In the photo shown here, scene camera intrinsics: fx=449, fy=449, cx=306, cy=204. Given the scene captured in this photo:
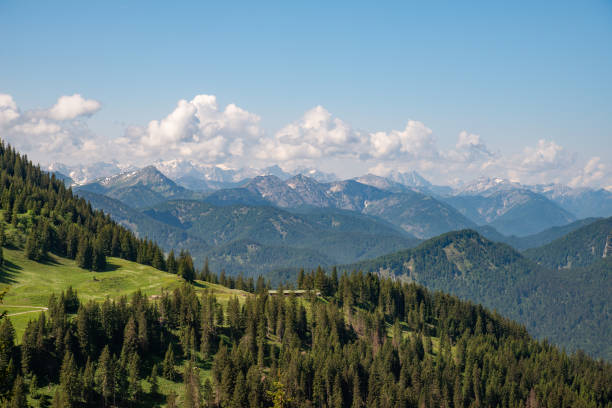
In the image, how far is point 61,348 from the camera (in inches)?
4129

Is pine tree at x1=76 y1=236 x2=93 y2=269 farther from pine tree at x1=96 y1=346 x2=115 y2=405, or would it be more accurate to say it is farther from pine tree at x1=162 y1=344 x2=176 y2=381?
pine tree at x1=96 y1=346 x2=115 y2=405

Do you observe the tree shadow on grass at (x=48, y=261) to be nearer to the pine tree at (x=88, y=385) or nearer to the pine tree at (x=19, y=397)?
the pine tree at (x=88, y=385)

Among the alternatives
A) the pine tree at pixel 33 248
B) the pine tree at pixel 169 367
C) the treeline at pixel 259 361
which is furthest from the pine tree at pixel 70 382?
the pine tree at pixel 33 248

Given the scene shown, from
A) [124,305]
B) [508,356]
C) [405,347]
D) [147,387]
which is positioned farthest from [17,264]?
[508,356]

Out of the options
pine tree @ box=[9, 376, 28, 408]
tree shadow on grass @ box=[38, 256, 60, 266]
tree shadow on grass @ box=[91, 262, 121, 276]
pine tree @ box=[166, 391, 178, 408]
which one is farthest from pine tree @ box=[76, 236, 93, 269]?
pine tree @ box=[9, 376, 28, 408]

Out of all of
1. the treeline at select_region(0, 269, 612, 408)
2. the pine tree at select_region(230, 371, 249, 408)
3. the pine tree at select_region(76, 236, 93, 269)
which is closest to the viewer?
the treeline at select_region(0, 269, 612, 408)

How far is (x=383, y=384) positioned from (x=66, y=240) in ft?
469

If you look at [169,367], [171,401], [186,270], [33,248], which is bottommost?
[171,401]

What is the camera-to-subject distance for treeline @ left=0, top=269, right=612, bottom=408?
10075cm

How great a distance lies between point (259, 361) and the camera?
13000cm

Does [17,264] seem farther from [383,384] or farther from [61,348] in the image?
[383,384]

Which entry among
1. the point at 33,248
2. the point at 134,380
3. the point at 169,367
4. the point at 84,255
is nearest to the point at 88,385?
the point at 134,380

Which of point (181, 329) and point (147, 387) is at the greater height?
point (181, 329)

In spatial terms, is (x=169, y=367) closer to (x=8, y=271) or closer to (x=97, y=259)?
(x=8, y=271)
